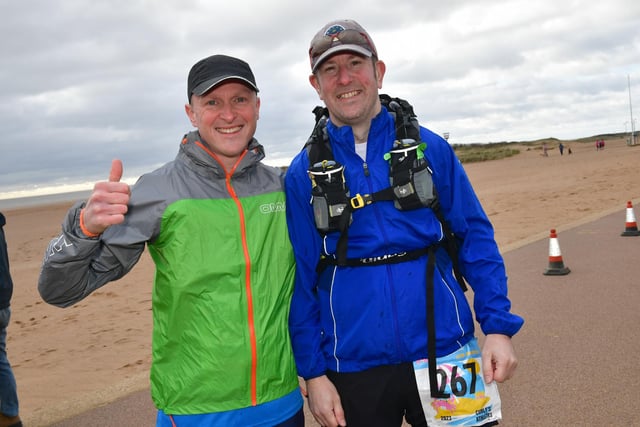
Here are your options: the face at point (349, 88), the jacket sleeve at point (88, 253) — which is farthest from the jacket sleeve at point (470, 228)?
the jacket sleeve at point (88, 253)

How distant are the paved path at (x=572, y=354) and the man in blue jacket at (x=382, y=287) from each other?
1.87 metres

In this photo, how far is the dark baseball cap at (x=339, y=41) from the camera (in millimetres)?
2850

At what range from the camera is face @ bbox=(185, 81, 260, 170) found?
2.80m

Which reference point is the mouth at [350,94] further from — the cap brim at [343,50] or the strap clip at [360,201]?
the strap clip at [360,201]

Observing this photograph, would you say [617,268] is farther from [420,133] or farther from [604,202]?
[604,202]

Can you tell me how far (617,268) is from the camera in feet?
26.5

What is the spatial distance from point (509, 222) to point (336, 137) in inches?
537

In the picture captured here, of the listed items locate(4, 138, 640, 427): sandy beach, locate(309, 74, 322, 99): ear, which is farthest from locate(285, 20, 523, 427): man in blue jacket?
locate(4, 138, 640, 427): sandy beach

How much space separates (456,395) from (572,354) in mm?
3110

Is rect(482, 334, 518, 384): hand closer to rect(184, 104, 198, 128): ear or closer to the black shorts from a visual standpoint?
the black shorts

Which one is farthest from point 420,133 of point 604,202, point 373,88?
point 604,202

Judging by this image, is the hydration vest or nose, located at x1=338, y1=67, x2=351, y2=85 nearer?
the hydration vest

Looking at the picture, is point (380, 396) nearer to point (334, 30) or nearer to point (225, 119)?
point (225, 119)

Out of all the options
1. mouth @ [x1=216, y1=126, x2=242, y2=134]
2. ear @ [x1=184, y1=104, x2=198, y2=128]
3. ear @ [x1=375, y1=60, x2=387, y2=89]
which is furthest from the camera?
ear @ [x1=375, y1=60, x2=387, y2=89]
